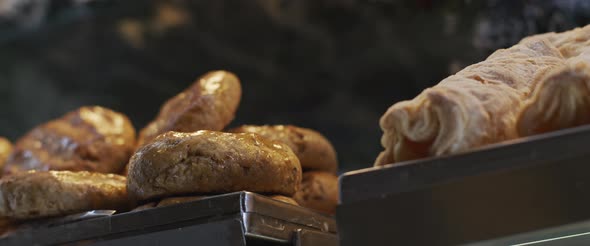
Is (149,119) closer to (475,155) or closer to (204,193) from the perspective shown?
(204,193)

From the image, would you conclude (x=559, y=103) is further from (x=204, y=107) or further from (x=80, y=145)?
(x=80, y=145)

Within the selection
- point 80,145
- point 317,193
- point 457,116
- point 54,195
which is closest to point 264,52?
point 80,145

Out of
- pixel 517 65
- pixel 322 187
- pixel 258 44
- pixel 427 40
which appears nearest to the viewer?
pixel 517 65

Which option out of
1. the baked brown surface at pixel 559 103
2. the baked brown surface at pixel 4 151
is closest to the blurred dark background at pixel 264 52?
the baked brown surface at pixel 4 151

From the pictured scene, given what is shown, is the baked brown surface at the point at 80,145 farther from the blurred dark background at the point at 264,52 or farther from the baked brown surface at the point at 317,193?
the blurred dark background at the point at 264,52

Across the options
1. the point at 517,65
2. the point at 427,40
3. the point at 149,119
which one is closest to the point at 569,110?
the point at 517,65

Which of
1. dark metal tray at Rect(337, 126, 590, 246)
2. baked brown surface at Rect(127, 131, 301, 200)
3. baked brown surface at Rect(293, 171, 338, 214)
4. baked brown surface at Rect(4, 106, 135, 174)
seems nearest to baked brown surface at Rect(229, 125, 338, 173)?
baked brown surface at Rect(293, 171, 338, 214)

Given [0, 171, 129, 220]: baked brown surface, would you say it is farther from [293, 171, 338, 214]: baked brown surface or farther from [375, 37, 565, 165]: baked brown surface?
[375, 37, 565, 165]: baked brown surface
